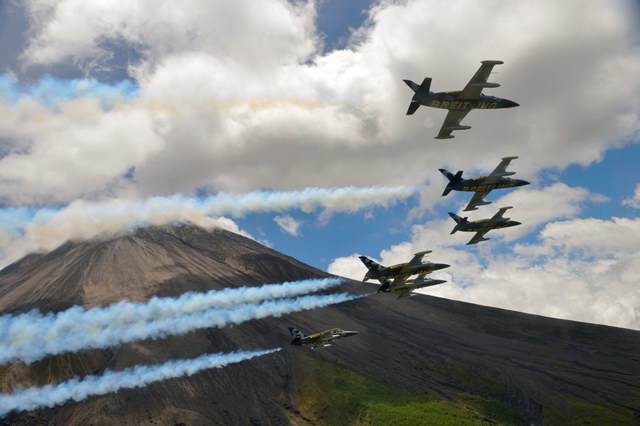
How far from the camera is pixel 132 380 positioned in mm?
135125

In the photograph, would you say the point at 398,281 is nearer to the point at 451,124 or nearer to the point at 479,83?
the point at 451,124

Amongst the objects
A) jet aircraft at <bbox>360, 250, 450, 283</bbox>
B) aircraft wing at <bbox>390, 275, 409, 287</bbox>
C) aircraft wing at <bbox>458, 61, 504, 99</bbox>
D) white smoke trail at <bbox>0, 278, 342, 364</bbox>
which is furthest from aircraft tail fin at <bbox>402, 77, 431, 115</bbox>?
white smoke trail at <bbox>0, 278, 342, 364</bbox>

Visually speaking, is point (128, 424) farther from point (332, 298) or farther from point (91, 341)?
point (332, 298)

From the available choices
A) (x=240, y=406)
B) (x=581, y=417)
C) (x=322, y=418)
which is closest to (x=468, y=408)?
(x=581, y=417)

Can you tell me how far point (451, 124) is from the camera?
213 feet

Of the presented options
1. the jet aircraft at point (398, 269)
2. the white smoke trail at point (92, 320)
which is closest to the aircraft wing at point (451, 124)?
the jet aircraft at point (398, 269)

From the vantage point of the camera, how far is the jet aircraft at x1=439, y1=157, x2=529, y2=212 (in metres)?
75.1

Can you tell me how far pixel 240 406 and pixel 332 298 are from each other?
3498 inches

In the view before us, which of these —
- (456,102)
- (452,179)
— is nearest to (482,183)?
(452,179)

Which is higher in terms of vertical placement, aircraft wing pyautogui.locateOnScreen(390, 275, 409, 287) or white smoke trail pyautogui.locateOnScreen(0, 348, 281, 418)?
aircraft wing pyautogui.locateOnScreen(390, 275, 409, 287)

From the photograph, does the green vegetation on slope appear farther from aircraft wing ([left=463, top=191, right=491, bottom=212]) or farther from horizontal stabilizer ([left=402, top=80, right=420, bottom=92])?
horizontal stabilizer ([left=402, top=80, right=420, bottom=92])

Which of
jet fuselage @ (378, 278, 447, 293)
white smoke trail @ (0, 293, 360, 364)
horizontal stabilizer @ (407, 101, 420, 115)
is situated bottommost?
white smoke trail @ (0, 293, 360, 364)

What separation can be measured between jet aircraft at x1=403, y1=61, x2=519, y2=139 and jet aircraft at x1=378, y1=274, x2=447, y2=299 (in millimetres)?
33200

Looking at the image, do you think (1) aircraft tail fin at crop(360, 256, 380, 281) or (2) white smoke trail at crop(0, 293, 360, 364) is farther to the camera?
(2) white smoke trail at crop(0, 293, 360, 364)
